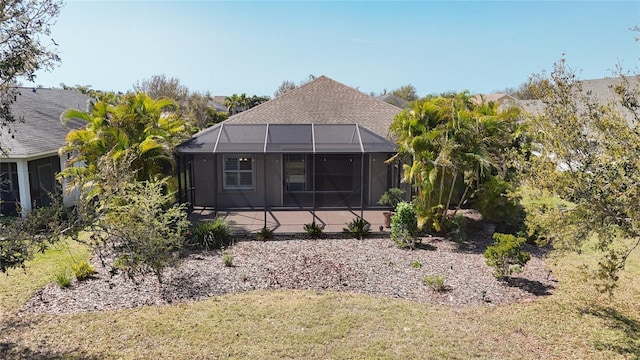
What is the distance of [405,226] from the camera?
11500 mm

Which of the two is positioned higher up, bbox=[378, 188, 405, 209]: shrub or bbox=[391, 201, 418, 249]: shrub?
bbox=[378, 188, 405, 209]: shrub

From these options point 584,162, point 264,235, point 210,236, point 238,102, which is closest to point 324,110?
point 264,235

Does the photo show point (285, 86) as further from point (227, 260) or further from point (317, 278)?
point (317, 278)

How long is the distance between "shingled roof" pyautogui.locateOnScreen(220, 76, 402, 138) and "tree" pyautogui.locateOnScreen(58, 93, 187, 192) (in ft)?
12.2

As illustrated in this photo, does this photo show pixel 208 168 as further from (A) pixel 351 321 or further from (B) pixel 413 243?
(A) pixel 351 321

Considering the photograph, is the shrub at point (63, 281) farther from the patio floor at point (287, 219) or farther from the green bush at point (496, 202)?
the green bush at point (496, 202)

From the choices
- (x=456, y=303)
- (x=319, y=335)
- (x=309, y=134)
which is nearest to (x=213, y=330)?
(x=319, y=335)

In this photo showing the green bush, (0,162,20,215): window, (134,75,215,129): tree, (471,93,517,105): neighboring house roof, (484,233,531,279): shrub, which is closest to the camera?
(484,233,531,279): shrub

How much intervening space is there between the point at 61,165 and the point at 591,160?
17934 millimetres

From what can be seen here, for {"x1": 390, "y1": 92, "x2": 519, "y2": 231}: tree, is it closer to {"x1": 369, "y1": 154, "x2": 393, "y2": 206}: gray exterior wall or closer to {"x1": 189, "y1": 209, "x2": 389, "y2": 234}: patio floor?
{"x1": 189, "y1": 209, "x2": 389, "y2": 234}: patio floor

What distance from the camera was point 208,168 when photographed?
15445 mm

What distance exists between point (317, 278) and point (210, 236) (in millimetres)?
3759

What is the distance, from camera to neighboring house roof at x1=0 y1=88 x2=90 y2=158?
12781mm

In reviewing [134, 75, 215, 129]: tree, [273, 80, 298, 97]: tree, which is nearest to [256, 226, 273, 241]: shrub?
[134, 75, 215, 129]: tree
